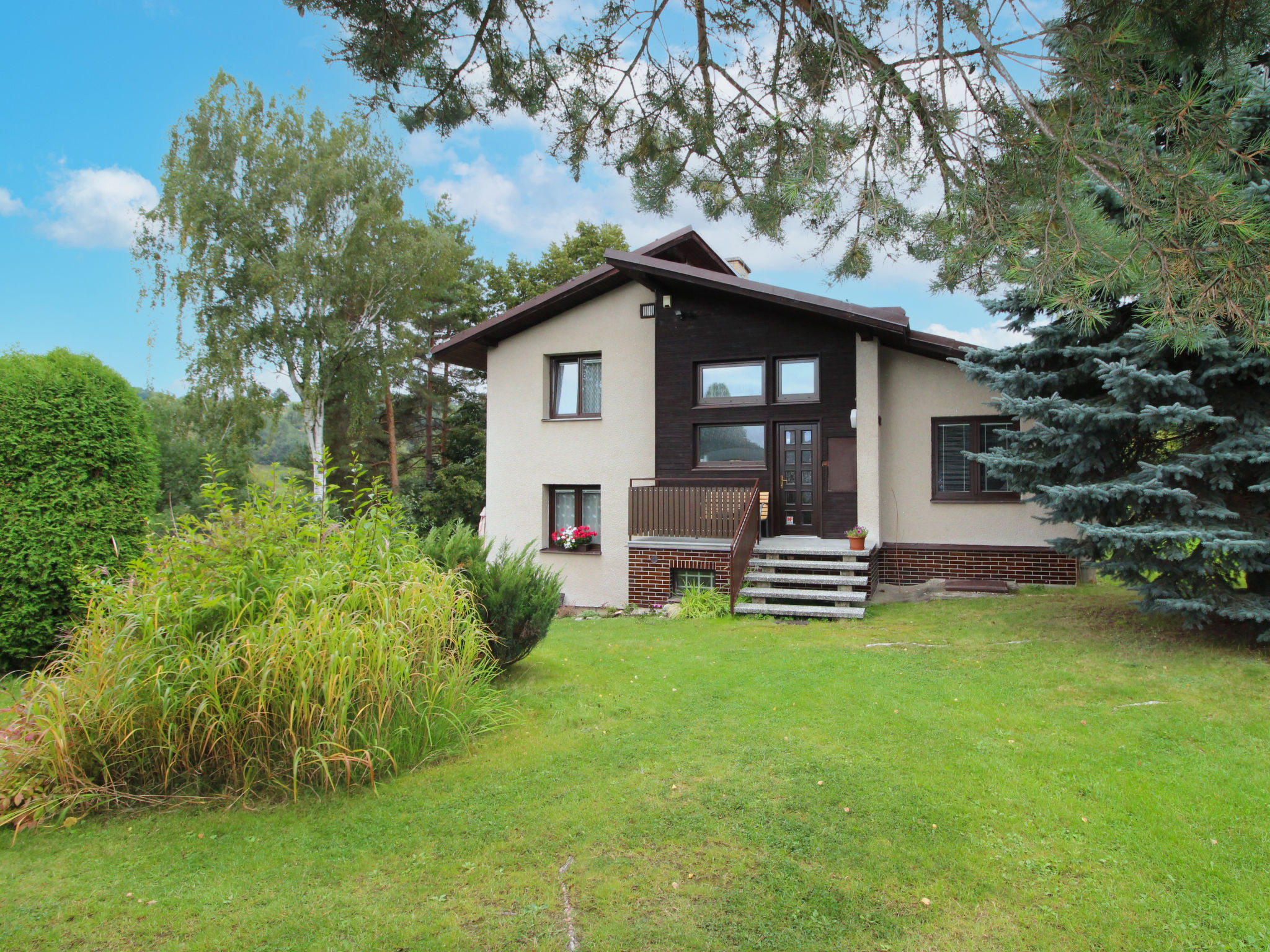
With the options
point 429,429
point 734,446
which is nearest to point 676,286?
point 734,446

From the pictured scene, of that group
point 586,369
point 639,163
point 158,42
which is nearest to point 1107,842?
point 639,163

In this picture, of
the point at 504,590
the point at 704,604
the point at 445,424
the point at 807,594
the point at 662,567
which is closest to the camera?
the point at 504,590

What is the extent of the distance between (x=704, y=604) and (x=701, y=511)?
1.66 meters

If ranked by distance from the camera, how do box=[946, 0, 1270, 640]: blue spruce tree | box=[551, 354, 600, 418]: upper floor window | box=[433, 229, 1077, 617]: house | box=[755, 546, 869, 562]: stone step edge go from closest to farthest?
1. box=[946, 0, 1270, 640]: blue spruce tree
2. box=[755, 546, 869, 562]: stone step edge
3. box=[433, 229, 1077, 617]: house
4. box=[551, 354, 600, 418]: upper floor window

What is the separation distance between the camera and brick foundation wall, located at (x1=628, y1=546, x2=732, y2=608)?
11227mm

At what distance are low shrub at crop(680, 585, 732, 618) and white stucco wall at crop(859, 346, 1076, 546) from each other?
2.81m

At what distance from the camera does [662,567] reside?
11.6 metres

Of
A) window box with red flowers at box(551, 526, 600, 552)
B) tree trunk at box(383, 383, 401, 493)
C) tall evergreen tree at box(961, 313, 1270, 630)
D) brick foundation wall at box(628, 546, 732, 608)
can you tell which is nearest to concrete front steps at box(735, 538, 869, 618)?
brick foundation wall at box(628, 546, 732, 608)

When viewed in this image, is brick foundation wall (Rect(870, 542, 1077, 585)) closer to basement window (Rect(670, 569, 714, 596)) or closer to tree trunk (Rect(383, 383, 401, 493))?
basement window (Rect(670, 569, 714, 596))

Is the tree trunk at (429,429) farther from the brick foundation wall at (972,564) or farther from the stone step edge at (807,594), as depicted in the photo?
the brick foundation wall at (972,564)

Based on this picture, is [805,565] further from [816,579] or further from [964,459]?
[964,459]

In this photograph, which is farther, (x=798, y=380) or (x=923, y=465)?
(x=798, y=380)

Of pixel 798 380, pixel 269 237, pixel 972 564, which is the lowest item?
pixel 972 564

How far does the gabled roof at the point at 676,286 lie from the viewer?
10828 millimetres
